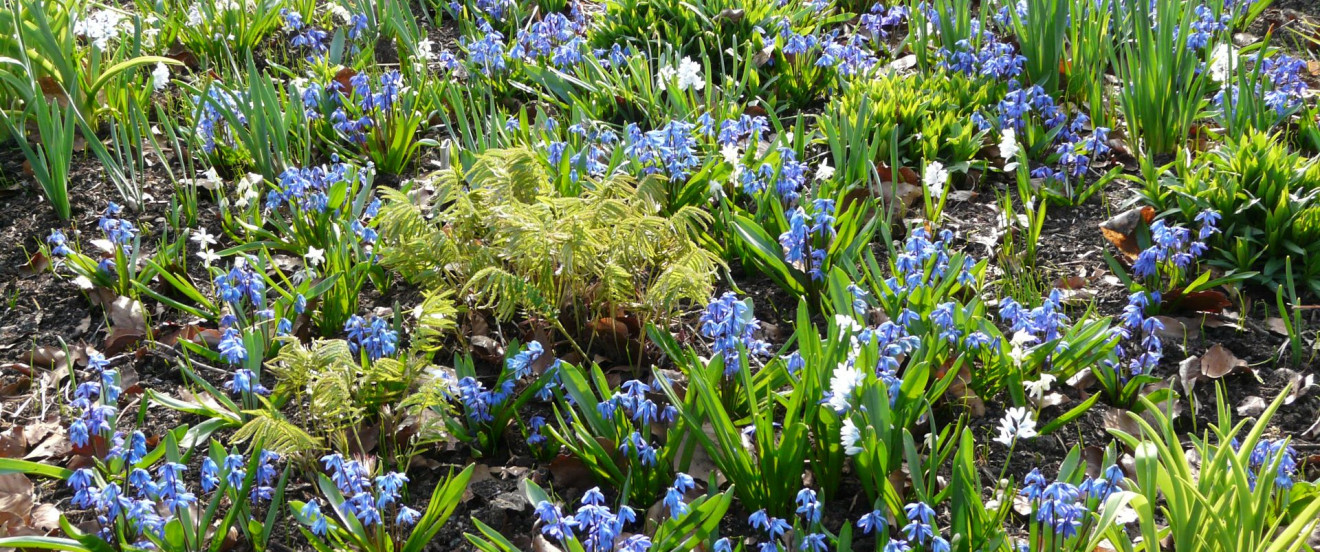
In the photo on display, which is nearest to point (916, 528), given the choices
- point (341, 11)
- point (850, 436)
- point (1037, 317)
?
point (850, 436)

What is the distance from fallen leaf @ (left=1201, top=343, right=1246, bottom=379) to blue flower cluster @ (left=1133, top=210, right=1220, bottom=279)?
0.23 m

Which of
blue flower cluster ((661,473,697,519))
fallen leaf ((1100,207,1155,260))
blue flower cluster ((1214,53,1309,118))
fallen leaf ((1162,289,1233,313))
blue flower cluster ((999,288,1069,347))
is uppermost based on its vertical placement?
blue flower cluster ((1214,53,1309,118))

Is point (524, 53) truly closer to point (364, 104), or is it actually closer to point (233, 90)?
point (364, 104)

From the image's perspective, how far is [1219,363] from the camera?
8.21 ft

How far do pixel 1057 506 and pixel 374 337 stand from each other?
4.90ft

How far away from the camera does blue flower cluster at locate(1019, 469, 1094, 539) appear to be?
70.9 inches

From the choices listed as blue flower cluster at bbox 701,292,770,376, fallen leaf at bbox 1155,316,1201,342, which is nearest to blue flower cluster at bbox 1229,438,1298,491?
fallen leaf at bbox 1155,316,1201,342

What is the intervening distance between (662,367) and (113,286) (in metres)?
1.57

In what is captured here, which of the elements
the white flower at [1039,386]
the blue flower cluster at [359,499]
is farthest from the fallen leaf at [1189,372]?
the blue flower cluster at [359,499]

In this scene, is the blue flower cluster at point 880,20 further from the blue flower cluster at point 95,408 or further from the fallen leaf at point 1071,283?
the blue flower cluster at point 95,408

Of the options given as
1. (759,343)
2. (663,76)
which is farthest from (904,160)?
(759,343)

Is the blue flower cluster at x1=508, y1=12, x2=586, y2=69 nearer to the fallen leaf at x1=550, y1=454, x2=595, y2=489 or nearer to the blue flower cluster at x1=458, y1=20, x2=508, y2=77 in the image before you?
the blue flower cluster at x1=458, y1=20, x2=508, y2=77

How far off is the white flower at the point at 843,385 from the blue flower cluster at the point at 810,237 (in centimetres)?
62

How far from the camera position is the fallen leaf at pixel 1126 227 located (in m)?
2.92
